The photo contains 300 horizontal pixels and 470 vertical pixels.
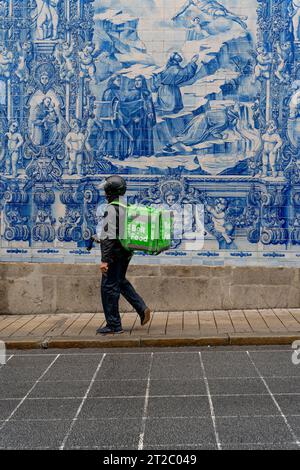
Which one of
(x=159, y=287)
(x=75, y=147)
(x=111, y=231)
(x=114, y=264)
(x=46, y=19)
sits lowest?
(x=159, y=287)

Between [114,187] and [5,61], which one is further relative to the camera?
[5,61]

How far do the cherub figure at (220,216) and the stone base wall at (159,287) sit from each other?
487 mm

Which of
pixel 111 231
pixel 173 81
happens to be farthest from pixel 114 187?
pixel 173 81

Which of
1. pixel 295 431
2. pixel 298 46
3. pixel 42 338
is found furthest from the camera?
pixel 298 46

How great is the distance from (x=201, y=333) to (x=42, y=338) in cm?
187

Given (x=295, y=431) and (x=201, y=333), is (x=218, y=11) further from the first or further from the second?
(x=295, y=431)

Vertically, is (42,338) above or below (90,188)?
below

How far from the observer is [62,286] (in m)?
10.2

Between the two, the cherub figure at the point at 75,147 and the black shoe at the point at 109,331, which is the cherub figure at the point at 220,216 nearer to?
the cherub figure at the point at 75,147

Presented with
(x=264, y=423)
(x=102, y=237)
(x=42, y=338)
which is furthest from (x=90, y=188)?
(x=264, y=423)

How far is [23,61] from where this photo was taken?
10.3m

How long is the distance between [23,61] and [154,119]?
207 cm

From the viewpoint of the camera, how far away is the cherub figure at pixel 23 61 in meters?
10.3

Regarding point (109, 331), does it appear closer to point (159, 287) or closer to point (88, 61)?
point (159, 287)
